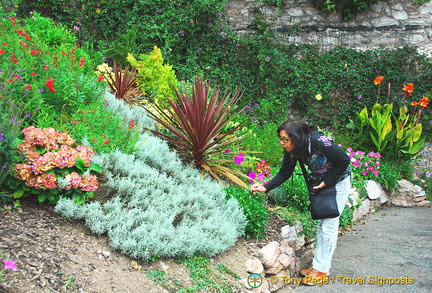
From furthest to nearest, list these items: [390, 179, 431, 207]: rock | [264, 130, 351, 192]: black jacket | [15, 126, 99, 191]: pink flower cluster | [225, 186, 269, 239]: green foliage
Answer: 1. [390, 179, 431, 207]: rock
2. [225, 186, 269, 239]: green foliage
3. [264, 130, 351, 192]: black jacket
4. [15, 126, 99, 191]: pink flower cluster

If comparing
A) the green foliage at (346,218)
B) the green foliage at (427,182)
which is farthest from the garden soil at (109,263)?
the green foliage at (427,182)

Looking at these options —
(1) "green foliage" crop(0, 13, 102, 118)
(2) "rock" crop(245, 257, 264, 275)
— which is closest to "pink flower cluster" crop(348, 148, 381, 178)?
(2) "rock" crop(245, 257, 264, 275)

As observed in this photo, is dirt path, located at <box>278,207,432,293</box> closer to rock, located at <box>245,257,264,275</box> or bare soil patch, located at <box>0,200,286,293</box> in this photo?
rock, located at <box>245,257,264,275</box>

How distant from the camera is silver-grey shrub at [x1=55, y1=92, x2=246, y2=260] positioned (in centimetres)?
294

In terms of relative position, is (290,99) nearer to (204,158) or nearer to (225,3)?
(225,3)

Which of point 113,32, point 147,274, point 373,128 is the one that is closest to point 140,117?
point 147,274

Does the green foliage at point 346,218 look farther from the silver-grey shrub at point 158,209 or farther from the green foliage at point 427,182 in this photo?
the green foliage at point 427,182

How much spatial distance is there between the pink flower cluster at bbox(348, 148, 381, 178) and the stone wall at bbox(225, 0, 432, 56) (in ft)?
8.87

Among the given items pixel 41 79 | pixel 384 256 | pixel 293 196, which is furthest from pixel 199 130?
pixel 384 256

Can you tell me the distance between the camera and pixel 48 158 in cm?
302

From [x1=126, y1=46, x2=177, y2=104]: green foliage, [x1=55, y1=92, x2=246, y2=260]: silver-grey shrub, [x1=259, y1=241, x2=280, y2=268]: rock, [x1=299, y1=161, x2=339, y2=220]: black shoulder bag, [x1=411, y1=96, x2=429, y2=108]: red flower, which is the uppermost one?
[x1=411, y1=96, x2=429, y2=108]: red flower

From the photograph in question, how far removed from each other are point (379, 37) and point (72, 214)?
7.21 meters

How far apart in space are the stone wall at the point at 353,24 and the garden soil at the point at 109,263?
15.8 feet

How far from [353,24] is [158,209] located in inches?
258
